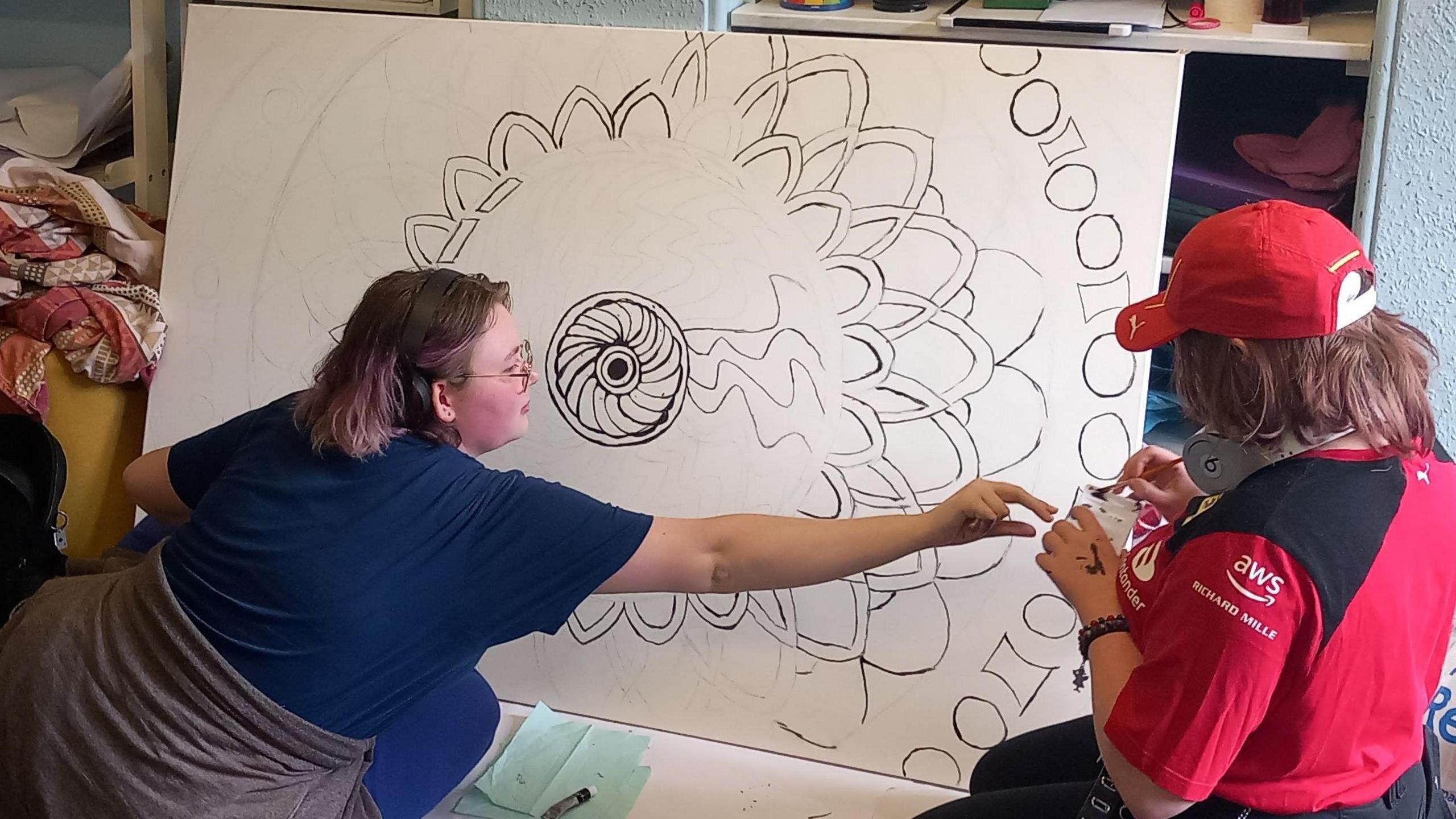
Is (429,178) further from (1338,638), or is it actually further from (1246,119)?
(1338,638)

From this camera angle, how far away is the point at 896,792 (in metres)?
1.70

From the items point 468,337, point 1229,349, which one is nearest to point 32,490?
point 468,337

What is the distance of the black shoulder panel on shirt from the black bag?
5.21ft

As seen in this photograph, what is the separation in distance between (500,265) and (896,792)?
0.93 m

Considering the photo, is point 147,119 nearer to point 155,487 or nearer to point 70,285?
point 70,285

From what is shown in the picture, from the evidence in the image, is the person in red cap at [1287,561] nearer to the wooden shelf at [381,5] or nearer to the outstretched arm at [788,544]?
the outstretched arm at [788,544]

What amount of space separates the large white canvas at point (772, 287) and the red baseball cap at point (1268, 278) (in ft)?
1.89

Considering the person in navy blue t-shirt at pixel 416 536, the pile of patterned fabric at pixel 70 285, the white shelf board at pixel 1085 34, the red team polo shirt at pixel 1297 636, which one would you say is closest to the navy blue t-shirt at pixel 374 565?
the person in navy blue t-shirt at pixel 416 536

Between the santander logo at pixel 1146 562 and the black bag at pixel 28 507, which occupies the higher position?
the santander logo at pixel 1146 562

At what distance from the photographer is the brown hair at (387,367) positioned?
1327mm

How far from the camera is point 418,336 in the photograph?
4.44 ft

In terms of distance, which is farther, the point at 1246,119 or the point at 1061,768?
the point at 1246,119

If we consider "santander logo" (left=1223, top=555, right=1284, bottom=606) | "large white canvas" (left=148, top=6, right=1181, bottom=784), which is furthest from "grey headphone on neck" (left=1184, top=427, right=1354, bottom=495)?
"large white canvas" (left=148, top=6, right=1181, bottom=784)

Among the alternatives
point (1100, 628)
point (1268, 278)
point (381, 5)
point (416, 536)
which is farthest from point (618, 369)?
point (1268, 278)
